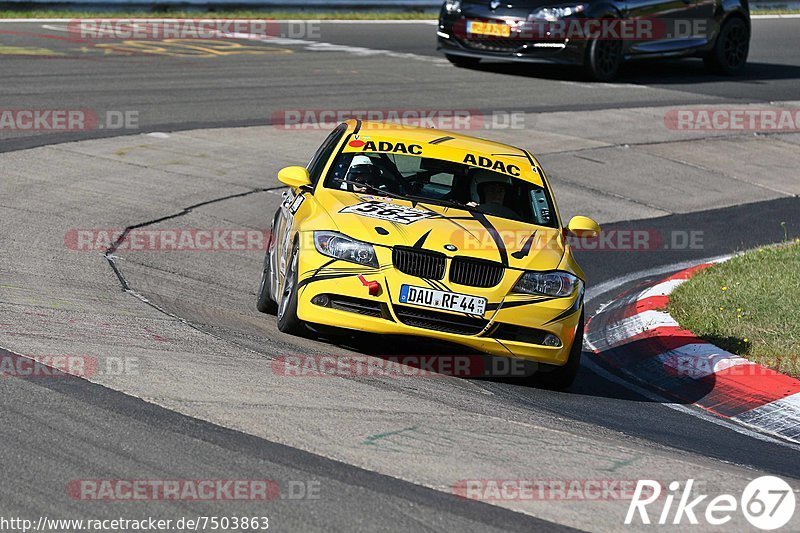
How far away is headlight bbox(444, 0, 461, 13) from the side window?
11587 millimetres

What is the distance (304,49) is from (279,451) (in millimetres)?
17934

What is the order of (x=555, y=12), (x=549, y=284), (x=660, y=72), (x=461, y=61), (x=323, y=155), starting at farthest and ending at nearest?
(x=660, y=72) → (x=461, y=61) → (x=555, y=12) → (x=323, y=155) → (x=549, y=284)

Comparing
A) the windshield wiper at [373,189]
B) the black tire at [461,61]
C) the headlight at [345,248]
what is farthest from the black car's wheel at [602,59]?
the headlight at [345,248]

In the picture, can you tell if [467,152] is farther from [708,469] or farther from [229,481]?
[229,481]

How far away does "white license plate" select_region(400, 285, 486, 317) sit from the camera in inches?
297

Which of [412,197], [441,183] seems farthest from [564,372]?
[441,183]

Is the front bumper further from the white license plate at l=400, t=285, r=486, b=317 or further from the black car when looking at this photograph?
the black car

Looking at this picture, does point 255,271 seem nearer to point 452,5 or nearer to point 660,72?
point 452,5

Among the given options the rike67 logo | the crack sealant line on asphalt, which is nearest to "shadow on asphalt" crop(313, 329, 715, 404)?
the crack sealant line on asphalt

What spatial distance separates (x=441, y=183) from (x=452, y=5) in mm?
12545

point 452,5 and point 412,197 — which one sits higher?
point 452,5

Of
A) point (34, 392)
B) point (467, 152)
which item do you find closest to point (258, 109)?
point (467, 152)

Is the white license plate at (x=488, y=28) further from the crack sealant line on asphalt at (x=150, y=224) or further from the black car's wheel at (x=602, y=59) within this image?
the crack sealant line on asphalt at (x=150, y=224)

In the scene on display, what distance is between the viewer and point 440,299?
24.7ft
